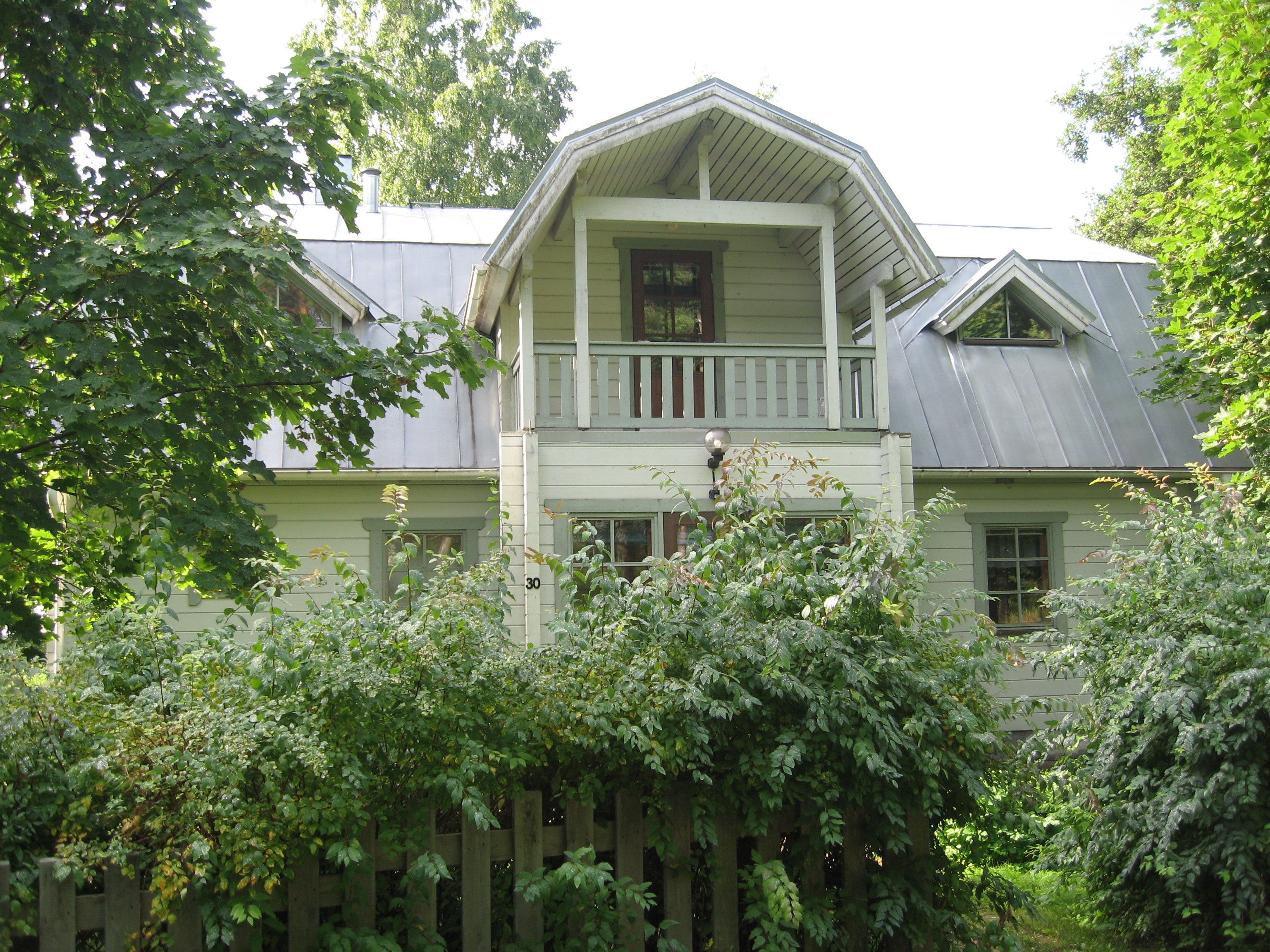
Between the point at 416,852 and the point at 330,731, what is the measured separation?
54cm

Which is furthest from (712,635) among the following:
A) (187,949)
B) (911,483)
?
(911,483)

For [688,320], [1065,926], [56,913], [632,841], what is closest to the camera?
[56,913]

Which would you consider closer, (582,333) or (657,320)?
(582,333)

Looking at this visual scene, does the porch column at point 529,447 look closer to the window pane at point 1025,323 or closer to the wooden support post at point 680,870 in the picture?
the wooden support post at point 680,870

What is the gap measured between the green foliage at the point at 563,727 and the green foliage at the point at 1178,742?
3.24 ft

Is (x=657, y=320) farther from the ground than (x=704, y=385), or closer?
farther from the ground

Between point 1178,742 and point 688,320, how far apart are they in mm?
8346

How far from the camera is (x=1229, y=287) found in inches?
414

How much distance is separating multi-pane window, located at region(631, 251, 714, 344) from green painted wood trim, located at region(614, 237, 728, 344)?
4 centimetres

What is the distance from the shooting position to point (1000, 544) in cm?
1252

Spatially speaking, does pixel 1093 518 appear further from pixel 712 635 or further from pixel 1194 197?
pixel 712 635

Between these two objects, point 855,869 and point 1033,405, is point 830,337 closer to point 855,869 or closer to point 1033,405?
point 1033,405

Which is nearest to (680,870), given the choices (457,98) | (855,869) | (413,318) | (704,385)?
(855,869)

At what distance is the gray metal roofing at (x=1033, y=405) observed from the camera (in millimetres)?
12359
